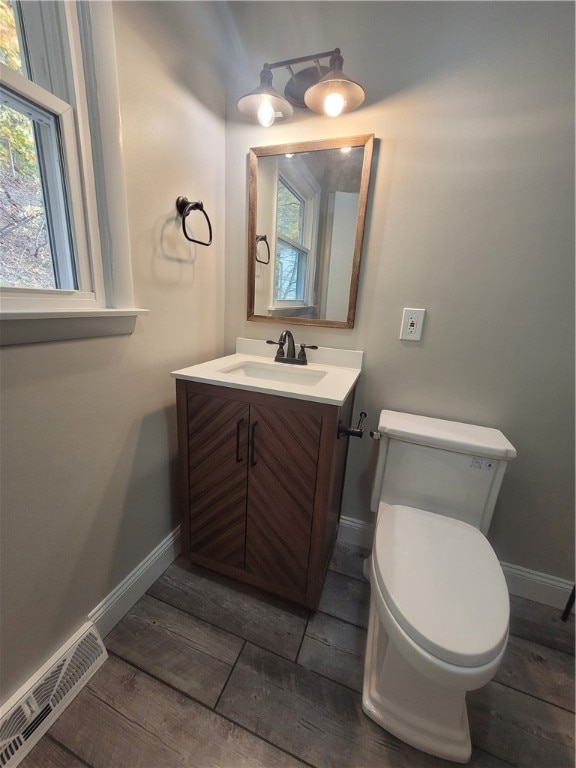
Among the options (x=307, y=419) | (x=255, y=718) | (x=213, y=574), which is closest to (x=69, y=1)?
(x=307, y=419)

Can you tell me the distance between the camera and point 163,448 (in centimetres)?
123

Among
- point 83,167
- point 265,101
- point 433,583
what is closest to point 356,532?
point 433,583

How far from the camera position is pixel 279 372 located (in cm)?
137

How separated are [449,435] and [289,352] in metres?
0.74

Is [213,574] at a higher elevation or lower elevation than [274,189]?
lower

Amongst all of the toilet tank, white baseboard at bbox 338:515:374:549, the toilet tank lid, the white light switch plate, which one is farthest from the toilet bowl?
the white light switch plate

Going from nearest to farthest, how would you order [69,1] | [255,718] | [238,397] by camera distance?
[69,1] < [255,718] < [238,397]

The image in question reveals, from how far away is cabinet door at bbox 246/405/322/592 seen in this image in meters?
0.98

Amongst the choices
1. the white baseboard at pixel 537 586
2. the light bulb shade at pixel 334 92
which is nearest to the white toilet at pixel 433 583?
the white baseboard at pixel 537 586

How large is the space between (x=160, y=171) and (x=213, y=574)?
162 cm

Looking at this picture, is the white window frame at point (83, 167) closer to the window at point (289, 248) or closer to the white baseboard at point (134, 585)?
the window at point (289, 248)

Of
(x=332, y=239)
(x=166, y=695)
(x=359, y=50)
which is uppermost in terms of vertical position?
(x=359, y=50)

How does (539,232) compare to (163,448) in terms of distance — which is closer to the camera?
(539,232)

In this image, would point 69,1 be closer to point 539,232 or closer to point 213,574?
point 539,232
